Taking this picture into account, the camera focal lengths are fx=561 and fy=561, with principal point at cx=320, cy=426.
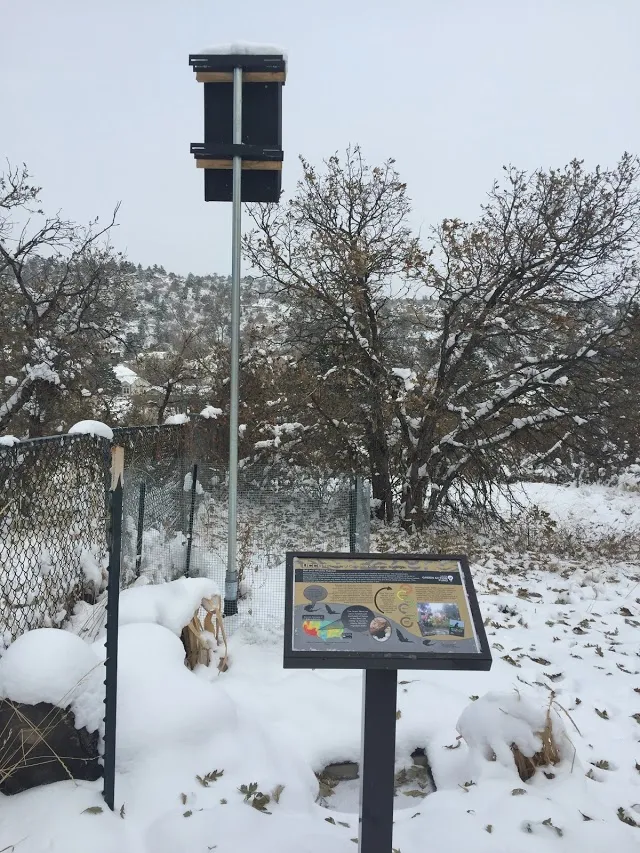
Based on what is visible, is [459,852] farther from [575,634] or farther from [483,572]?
[483,572]

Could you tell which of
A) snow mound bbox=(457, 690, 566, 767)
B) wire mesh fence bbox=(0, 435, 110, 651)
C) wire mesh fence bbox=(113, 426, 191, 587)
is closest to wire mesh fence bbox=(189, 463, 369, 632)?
wire mesh fence bbox=(113, 426, 191, 587)

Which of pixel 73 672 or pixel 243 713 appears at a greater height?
pixel 73 672

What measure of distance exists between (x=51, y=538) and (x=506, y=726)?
357 centimetres

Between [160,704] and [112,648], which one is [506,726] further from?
[112,648]

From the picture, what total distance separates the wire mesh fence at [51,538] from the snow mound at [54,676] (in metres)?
1.18

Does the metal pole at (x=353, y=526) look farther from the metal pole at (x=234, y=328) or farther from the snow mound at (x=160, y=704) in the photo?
the snow mound at (x=160, y=704)

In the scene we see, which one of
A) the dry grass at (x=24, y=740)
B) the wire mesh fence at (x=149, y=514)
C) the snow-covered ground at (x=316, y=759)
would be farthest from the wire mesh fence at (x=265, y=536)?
the dry grass at (x=24, y=740)

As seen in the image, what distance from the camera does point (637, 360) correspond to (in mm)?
10008

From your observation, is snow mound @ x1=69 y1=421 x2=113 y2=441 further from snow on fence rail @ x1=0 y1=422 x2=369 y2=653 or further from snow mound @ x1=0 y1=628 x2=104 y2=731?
snow mound @ x1=0 y1=628 x2=104 y2=731

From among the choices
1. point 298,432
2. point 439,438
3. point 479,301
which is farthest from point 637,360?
point 298,432

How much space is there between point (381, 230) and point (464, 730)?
9391 millimetres

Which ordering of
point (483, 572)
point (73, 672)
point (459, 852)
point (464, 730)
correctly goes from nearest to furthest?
point (459, 852) < point (73, 672) < point (464, 730) < point (483, 572)

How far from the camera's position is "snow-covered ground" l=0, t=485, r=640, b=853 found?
8.38 feet

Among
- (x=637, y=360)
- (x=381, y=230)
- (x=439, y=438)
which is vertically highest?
(x=381, y=230)
